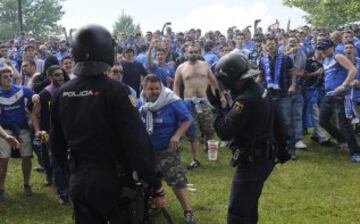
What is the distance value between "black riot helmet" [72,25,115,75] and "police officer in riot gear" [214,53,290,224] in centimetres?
134

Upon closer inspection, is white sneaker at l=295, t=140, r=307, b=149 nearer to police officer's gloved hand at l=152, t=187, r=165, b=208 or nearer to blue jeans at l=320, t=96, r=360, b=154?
blue jeans at l=320, t=96, r=360, b=154

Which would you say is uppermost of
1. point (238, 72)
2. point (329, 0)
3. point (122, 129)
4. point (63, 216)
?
point (329, 0)

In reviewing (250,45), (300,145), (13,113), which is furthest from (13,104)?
(250,45)

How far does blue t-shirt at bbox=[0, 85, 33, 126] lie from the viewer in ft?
23.6

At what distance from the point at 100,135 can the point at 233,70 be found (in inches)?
59.8

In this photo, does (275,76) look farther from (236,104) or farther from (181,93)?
(236,104)

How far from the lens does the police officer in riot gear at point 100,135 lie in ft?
10.5

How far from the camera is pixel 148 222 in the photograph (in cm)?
354

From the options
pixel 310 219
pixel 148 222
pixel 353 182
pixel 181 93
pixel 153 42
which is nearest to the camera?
pixel 148 222

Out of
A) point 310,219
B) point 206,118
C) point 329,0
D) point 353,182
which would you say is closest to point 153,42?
point 206,118

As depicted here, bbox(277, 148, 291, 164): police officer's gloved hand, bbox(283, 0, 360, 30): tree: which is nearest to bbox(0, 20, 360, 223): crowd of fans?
bbox(277, 148, 291, 164): police officer's gloved hand

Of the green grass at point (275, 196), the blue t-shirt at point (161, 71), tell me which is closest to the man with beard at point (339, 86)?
the green grass at point (275, 196)

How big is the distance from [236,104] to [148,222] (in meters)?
1.30

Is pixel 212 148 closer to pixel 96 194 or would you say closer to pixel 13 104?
pixel 13 104
